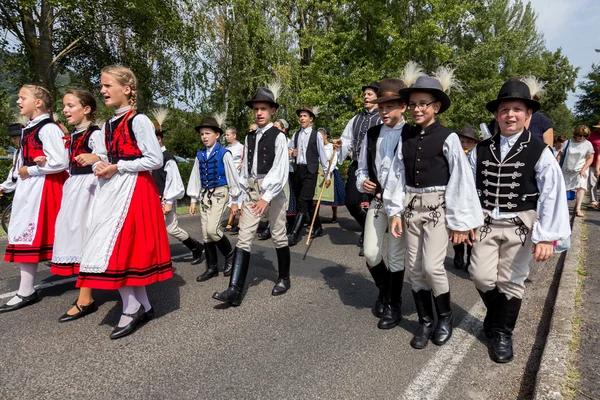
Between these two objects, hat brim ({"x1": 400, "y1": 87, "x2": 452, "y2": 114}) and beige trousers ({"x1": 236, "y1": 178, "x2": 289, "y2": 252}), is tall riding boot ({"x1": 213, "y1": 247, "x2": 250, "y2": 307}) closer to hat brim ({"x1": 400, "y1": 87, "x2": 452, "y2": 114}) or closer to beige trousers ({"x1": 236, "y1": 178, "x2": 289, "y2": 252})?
beige trousers ({"x1": 236, "y1": 178, "x2": 289, "y2": 252})

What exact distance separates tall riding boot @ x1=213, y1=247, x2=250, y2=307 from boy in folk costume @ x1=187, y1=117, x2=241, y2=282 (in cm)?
98

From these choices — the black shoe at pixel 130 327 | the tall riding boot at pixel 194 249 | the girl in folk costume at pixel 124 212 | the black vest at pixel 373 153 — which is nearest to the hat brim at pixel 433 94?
the black vest at pixel 373 153

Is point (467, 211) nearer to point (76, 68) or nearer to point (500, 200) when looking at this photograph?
point (500, 200)

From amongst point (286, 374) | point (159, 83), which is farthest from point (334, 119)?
point (286, 374)

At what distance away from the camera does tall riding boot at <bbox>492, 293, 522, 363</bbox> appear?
9.64 feet

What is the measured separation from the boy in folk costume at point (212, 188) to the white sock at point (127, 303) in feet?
5.01

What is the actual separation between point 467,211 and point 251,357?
6.09 feet

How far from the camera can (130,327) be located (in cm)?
330

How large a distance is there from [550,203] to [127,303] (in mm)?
3240

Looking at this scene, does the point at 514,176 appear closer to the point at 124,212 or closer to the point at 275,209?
the point at 275,209

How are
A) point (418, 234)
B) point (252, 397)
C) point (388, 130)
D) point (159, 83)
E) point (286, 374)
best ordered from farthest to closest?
point (159, 83)
point (388, 130)
point (418, 234)
point (286, 374)
point (252, 397)

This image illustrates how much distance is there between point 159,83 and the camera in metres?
16.7

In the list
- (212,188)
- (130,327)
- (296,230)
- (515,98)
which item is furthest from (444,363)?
(296,230)

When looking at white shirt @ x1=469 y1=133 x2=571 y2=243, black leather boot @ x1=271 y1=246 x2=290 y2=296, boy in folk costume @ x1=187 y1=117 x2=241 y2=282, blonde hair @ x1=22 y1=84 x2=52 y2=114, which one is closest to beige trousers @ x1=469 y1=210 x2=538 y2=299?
white shirt @ x1=469 y1=133 x2=571 y2=243
